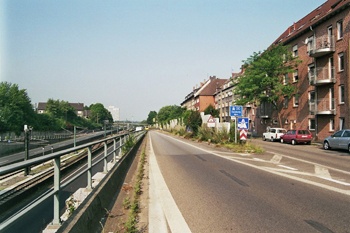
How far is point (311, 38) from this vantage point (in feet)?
105

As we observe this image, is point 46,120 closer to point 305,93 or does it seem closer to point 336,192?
point 305,93

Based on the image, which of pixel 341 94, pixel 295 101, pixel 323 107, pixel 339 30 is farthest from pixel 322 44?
pixel 295 101

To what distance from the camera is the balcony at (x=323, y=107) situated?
28.1 m

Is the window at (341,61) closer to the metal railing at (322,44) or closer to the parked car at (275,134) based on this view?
the metal railing at (322,44)

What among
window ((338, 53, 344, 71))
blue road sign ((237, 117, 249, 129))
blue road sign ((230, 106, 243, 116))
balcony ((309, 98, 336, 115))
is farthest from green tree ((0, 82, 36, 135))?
window ((338, 53, 344, 71))

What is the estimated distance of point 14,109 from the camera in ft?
152

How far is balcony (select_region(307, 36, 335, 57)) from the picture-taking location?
2835cm

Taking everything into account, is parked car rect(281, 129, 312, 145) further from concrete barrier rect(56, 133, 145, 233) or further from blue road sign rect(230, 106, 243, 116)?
concrete barrier rect(56, 133, 145, 233)

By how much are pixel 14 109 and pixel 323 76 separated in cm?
4647

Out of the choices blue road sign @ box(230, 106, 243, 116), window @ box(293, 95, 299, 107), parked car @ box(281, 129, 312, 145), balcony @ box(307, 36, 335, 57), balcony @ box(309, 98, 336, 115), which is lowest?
parked car @ box(281, 129, 312, 145)

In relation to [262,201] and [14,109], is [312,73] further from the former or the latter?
[14,109]

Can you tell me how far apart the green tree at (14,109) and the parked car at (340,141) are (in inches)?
1585

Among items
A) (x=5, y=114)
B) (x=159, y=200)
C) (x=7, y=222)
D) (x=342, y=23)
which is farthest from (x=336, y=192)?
(x=5, y=114)

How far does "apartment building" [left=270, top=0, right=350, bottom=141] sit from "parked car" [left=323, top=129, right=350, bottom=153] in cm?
696
